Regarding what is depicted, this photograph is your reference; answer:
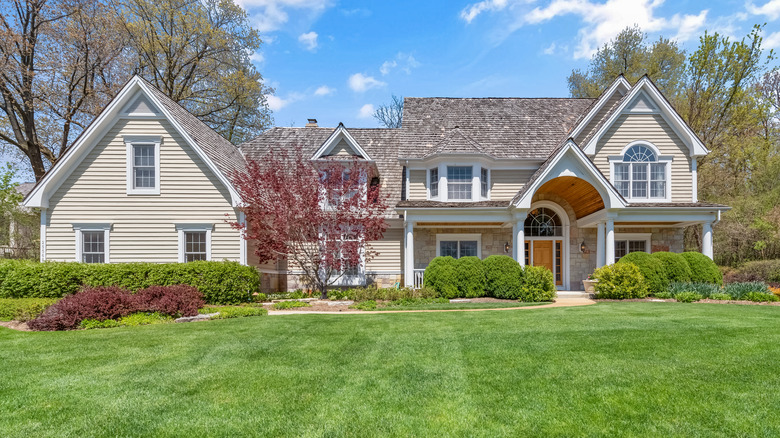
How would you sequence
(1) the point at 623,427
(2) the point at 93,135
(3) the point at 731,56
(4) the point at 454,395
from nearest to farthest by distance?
(1) the point at 623,427
(4) the point at 454,395
(2) the point at 93,135
(3) the point at 731,56

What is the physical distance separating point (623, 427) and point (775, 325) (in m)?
6.87

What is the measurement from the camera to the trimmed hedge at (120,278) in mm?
13070

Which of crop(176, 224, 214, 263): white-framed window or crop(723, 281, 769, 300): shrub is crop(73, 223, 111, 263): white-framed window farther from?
crop(723, 281, 769, 300): shrub

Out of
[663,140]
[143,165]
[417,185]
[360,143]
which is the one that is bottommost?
[417,185]

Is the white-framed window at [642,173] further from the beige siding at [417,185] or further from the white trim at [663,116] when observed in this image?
the beige siding at [417,185]

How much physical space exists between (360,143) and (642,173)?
12849mm

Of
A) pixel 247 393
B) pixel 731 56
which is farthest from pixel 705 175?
pixel 247 393

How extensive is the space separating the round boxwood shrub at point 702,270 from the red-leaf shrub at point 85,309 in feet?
59.3

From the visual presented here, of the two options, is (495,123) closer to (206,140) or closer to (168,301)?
(206,140)

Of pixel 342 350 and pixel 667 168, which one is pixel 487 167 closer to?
pixel 667 168

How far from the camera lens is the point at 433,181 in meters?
18.2

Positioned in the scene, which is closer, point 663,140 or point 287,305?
point 287,305

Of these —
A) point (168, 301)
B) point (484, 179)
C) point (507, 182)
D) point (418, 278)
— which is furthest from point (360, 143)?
point (168, 301)

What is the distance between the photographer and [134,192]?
1573 centimetres
